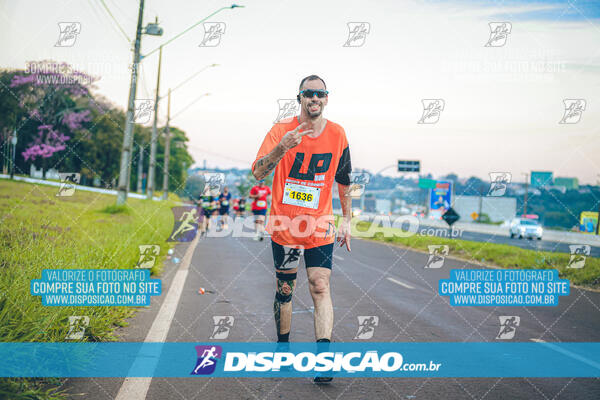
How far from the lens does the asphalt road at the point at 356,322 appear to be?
13.4 ft

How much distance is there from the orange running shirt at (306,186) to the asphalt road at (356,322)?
1190 mm

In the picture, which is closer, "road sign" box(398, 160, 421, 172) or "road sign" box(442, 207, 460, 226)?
"road sign" box(442, 207, 460, 226)

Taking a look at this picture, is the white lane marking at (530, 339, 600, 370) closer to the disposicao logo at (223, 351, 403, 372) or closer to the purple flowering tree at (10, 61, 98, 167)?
the disposicao logo at (223, 351, 403, 372)

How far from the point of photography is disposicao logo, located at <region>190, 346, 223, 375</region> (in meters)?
4.56

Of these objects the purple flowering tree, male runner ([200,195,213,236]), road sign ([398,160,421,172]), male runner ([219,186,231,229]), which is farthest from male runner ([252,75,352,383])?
the purple flowering tree

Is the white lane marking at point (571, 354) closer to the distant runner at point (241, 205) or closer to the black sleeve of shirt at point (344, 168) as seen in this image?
the black sleeve of shirt at point (344, 168)

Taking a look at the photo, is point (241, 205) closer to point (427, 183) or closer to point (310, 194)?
point (310, 194)

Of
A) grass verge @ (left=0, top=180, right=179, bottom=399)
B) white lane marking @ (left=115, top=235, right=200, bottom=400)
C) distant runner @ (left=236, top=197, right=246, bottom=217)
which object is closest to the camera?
white lane marking @ (left=115, top=235, right=200, bottom=400)

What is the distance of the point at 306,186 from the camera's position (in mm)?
4238

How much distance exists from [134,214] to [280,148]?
15631 mm

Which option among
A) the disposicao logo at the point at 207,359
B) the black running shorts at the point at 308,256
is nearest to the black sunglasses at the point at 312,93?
the black running shorts at the point at 308,256

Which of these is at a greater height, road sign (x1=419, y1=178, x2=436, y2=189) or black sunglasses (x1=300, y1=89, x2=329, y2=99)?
black sunglasses (x1=300, y1=89, x2=329, y2=99)

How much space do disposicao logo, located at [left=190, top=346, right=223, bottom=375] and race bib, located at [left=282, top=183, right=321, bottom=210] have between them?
5.26 feet

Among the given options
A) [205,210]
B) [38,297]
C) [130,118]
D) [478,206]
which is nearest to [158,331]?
[38,297]
